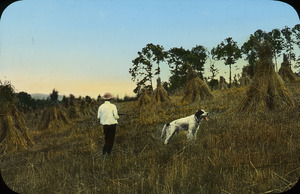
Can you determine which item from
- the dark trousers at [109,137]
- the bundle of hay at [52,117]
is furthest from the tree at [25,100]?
the bundle of hay at [52,117]

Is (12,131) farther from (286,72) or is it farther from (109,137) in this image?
(286,72)

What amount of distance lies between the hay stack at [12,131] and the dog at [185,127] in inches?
165

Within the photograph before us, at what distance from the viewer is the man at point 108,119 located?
4.38m

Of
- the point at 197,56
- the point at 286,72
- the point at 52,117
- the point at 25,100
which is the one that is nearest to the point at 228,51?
the point at 197,56

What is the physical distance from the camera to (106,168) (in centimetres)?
412

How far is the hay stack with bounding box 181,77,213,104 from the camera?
7068 millimetres

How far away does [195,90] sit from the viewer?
8156mm

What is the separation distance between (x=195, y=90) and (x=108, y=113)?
14.4 feet

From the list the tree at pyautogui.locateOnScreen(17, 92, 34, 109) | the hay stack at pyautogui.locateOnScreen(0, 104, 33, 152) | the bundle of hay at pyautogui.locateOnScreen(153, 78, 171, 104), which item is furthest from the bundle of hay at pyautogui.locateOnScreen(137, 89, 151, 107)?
the hay stack at pyautogui.locateOnScreen(0, 104, 33, 152)

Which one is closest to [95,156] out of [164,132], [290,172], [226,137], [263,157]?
[164,132]

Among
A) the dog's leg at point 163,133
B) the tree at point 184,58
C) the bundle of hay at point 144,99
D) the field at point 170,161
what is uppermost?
the tree at point 184,58

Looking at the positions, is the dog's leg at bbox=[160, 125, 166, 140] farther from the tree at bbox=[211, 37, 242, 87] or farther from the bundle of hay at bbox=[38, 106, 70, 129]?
the bundle of hay at bbox=[38, 106, 70, 129]

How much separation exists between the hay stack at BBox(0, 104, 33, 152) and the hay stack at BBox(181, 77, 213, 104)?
15.4 ft

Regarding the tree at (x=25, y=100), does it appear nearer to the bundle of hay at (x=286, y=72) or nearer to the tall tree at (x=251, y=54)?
the tall tree at (x=251, y=54)
